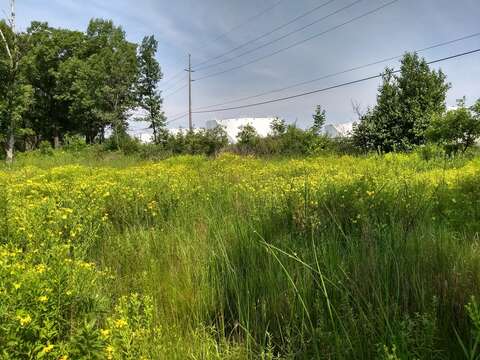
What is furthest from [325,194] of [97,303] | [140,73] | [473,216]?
[140,73]

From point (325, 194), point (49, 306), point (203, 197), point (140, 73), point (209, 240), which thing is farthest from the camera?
point (140, 73)

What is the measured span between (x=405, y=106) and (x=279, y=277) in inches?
780

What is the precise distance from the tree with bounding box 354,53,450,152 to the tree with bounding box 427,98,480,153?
495cm

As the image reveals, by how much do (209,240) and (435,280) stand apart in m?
1.79

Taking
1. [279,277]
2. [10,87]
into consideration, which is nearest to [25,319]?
[279,277]

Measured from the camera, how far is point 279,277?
244 cm

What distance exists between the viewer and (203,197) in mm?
5238

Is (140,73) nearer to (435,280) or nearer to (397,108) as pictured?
(397,108)

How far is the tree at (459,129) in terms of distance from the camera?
1314 cm

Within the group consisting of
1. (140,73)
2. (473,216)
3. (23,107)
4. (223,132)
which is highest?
(140,73)

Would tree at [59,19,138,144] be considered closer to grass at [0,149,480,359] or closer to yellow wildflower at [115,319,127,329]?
grass at [0,149,480,359]

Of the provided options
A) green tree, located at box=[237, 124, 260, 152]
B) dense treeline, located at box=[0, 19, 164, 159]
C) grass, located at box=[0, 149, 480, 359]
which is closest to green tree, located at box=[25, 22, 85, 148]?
dense treeline, located at box=[0, 19, 164, 159]

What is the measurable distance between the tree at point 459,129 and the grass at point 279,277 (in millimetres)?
10243

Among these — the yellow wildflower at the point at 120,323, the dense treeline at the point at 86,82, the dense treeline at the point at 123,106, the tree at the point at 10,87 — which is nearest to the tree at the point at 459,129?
the dense treeline at the point at 123,106
